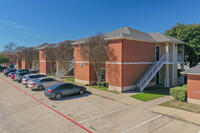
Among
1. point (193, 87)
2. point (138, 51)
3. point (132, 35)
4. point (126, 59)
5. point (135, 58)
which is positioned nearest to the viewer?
point (193, 87)

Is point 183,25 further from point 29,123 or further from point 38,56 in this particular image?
point 38,56

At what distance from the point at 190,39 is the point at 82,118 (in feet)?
76.0

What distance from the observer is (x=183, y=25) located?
26.2 metres

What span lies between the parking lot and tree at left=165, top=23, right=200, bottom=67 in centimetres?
1733

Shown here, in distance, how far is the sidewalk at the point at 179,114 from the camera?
9.24 m

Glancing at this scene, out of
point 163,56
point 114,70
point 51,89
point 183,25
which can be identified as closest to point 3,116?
point 51,89

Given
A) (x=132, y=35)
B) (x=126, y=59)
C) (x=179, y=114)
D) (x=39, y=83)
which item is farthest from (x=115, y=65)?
(x=39, y=83)

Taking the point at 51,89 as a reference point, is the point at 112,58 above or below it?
above

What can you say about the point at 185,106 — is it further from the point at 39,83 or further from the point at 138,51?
the point at 39,83

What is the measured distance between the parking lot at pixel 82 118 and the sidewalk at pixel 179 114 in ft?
1.74

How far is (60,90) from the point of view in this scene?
14.8 meters

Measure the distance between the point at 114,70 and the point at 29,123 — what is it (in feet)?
37.2

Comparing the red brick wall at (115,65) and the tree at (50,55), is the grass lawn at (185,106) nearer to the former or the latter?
the red brick wall at (115,65)

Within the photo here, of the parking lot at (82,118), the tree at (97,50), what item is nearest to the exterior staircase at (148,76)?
the parking lot at (82,118)
